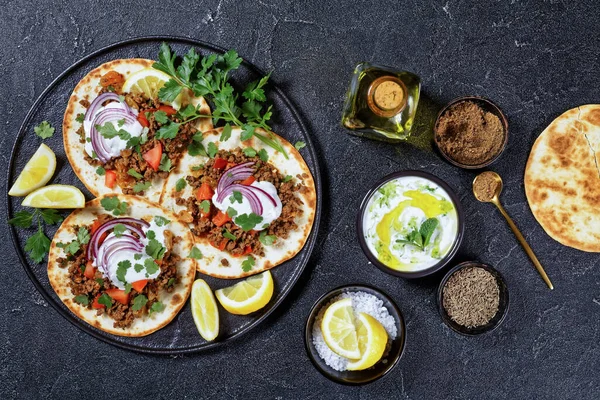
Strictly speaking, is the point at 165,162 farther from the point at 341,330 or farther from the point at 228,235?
the point at 341,330

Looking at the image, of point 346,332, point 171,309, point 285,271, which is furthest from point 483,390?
point 171,309

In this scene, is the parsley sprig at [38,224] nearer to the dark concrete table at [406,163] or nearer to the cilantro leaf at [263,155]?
the dark concrete table at [406,163]

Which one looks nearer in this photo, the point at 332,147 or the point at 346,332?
A: the point at 346,332

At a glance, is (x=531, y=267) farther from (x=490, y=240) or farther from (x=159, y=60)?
(x=159, y=60)

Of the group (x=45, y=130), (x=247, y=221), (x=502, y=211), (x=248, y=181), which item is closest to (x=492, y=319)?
(x=502, y=211)

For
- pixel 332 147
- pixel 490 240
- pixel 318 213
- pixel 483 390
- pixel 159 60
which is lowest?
pixel 483 390

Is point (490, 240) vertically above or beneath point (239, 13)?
beneath

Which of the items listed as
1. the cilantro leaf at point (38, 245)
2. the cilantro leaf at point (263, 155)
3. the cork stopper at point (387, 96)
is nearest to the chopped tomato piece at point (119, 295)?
the cilantro leaf at point (38, 245)
